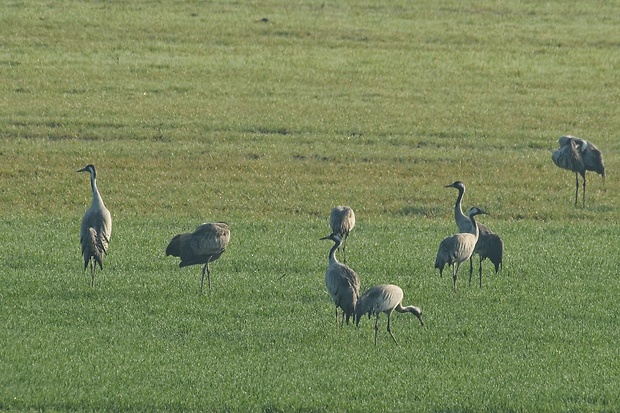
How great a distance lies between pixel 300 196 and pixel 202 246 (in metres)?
8.20

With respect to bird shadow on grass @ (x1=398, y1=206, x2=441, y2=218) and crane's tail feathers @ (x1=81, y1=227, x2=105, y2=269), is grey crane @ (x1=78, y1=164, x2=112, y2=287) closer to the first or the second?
crane's tail feathers @ (x1=81, y1=227, x2=105, y2=269)

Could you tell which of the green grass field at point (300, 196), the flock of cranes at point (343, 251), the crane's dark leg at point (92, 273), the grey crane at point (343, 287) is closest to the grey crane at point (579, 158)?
the green grass field at point (300, 196)

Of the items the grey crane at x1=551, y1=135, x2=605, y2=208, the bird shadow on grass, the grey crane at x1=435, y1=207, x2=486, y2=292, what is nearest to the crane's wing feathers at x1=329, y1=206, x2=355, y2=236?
the grey crane at x1=435, y1=207, x2=486, y2=292

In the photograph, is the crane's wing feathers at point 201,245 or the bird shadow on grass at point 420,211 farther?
the bird shadow on grass at point 420,211

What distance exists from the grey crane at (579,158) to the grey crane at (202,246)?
10.8 m

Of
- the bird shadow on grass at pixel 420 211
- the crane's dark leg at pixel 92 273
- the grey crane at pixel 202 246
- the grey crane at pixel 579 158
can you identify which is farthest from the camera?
the grey crane at pixel 579 158

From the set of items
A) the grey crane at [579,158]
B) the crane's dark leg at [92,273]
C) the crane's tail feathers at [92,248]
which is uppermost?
the grey crane at [579,158]

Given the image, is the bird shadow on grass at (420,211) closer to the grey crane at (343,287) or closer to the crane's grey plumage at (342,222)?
Answer: the crane's grey plumage at (342,222)

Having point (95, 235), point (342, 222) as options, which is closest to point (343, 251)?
point (342, 222)

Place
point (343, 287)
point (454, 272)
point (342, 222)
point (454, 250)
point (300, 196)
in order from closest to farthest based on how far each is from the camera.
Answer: point (343, 287)
point (454, 250)
point (454, 272)
point (342, 222)
point (300, 196)

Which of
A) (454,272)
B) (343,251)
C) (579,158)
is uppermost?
(579,158)

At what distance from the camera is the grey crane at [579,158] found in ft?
84.6

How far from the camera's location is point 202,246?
17.3 meters

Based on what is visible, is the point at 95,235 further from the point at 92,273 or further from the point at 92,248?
the point at 92,273
